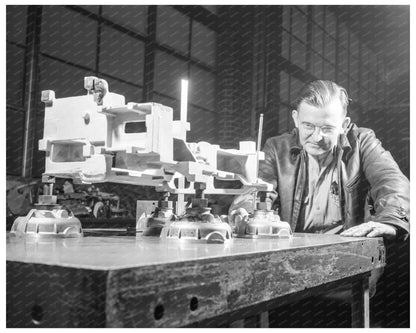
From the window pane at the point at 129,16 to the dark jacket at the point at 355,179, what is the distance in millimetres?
1971

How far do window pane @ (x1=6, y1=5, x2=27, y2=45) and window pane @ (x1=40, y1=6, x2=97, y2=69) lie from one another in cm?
17

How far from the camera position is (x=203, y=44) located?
5.06m

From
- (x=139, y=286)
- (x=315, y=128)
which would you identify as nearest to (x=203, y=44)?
(x=315, y=128)

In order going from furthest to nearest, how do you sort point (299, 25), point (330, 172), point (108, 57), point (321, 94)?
point (299, 25)
point (108, 57)
point (321, 94)
point (330, 172)

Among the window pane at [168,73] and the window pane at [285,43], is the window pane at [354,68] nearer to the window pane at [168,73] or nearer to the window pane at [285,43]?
the window pane at [285,43]

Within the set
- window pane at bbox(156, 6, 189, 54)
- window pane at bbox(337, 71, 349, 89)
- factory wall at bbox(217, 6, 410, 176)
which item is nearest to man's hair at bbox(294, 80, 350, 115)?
factory wall at bbox(217, 6, 410, 176)

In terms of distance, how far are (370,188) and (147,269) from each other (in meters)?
2.20

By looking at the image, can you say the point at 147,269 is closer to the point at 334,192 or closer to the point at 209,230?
the point at 209,230

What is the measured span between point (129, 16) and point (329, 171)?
2437 mm

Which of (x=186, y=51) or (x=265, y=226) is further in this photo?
(x=186, y=51)

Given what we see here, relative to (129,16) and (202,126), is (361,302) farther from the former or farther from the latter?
(202,126)

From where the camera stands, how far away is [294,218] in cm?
277
